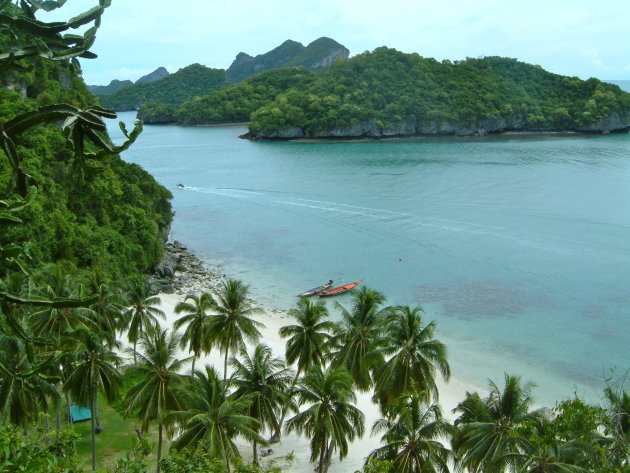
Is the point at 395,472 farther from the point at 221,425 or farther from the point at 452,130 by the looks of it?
the point at 452,130

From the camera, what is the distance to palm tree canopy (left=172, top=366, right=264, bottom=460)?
48.8 ft

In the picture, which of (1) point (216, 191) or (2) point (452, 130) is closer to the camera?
(1) point (216, 191)

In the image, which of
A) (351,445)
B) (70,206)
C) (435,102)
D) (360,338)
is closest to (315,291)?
(70,206)

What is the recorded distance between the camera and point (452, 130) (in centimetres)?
12294

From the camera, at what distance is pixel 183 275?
4231 cm

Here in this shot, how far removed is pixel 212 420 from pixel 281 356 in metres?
13.8

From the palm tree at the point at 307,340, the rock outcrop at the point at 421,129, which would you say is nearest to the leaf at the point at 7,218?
the palm tree at the point at 307,340

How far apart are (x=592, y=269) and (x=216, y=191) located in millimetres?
43974

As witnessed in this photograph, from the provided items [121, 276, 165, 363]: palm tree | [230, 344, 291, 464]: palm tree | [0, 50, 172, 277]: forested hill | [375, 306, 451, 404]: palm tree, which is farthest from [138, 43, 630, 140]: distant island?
[230, 344, 291, 464]: palm tree

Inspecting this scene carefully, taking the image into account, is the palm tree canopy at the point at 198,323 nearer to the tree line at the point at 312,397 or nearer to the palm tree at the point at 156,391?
the tree line at the point at 312,397

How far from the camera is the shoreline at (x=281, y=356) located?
797 inches

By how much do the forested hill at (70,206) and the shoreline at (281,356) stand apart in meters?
2.58

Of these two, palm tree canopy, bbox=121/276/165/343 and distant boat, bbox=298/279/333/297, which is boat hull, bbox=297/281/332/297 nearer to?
distant boat, bbox=298/279/333/297

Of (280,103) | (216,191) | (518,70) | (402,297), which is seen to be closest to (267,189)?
(216,191)
